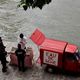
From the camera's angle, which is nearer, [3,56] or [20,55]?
[20,55]

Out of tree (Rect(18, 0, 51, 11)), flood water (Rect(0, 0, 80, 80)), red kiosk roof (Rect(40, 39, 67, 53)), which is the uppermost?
tree (Rect(18, 0, 51, 11))

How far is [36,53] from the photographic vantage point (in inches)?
597

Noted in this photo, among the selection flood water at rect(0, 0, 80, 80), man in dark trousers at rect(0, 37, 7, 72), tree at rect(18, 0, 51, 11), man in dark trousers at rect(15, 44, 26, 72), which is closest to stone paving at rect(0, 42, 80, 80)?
man in dark trousers at rect(0, 37, 7, 72)

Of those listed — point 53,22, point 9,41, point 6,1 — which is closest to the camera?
point 9,41

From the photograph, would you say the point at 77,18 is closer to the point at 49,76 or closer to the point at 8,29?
the point at 8,29

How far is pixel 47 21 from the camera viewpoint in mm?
20859

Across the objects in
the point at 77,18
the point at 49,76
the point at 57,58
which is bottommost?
the point at 49,76

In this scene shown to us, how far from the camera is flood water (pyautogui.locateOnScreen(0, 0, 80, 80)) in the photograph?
1836 centimetres

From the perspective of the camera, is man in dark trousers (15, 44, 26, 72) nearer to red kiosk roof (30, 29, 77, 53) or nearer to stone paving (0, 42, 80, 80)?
stone paving (0, 42, 80, 80)

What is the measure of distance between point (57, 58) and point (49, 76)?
1.18m

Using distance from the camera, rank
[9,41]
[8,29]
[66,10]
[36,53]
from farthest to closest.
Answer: [66,10], [8,29], [9,41], [36,53]

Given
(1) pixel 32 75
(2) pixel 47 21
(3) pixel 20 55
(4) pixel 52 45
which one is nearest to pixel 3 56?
(3) pixel 20 55

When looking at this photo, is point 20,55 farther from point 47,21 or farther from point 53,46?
point 47,21

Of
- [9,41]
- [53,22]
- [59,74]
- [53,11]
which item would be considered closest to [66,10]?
[53,11]
